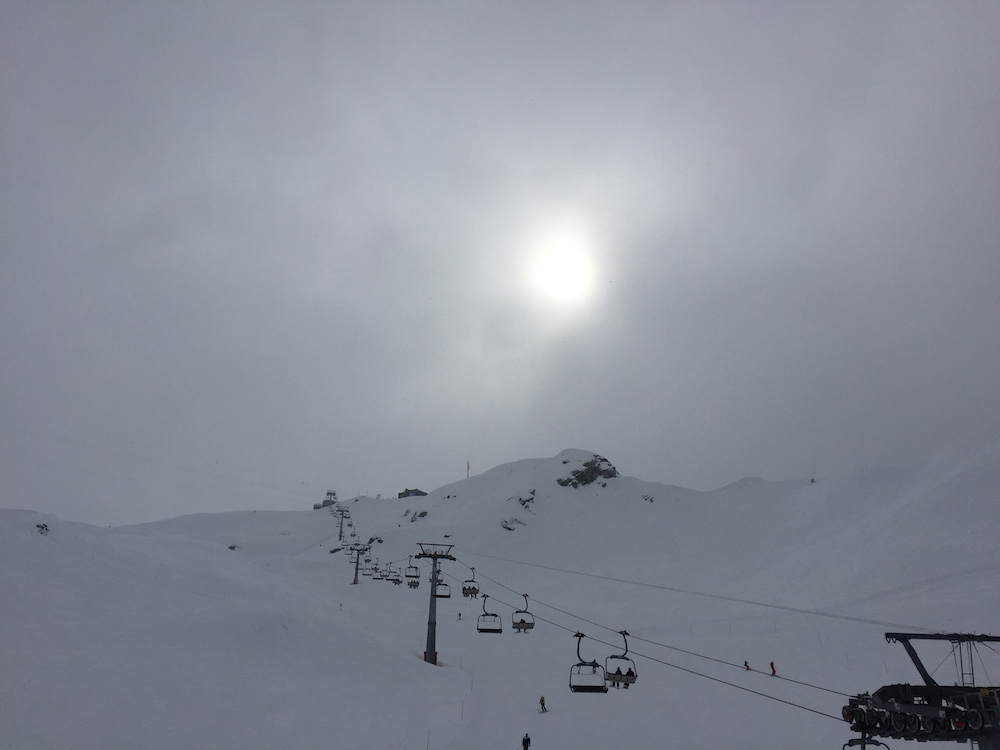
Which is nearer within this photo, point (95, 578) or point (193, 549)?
point (95, 578)

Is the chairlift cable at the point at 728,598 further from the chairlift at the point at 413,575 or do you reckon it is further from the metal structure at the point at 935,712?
the chairlift at the point at 413,575

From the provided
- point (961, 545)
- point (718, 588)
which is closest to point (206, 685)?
point (718, 588)

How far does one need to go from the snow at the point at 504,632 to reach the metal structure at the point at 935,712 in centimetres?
922

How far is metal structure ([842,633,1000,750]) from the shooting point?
57.5 feet

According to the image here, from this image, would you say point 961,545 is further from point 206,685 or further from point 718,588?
point 206,685

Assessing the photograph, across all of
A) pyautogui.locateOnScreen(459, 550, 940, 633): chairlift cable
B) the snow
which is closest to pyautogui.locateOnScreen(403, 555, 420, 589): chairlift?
the snow

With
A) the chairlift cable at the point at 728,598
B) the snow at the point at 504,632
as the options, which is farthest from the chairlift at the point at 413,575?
the chairlift cable at the point at 728,598

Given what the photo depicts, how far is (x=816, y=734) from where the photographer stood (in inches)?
1123

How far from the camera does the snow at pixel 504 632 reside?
22453mm

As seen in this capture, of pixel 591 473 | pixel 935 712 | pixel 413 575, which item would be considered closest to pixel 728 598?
pixel 413 575

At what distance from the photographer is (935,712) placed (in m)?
19.0

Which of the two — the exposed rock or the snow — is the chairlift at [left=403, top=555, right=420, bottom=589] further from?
the exposed rock

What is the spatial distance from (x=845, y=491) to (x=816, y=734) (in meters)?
72.3

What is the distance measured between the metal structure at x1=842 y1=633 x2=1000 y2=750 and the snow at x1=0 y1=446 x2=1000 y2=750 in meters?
9.22
